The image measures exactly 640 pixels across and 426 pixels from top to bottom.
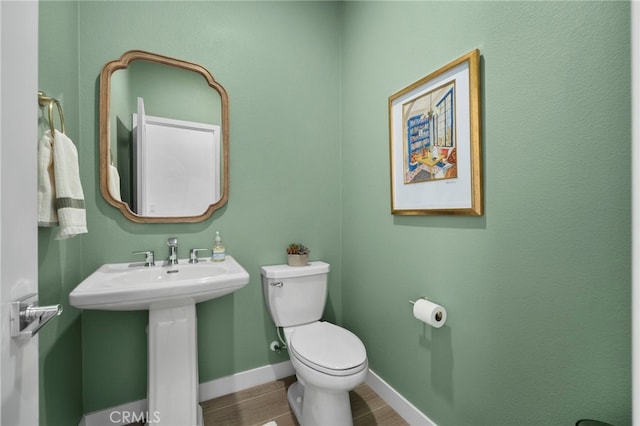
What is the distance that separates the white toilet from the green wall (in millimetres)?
214

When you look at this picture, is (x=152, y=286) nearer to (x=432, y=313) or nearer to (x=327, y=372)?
(x=327, y=372)

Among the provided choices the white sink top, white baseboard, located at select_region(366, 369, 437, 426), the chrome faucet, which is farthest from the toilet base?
the chrome faucet

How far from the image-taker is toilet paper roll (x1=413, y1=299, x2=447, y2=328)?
47.4 inches

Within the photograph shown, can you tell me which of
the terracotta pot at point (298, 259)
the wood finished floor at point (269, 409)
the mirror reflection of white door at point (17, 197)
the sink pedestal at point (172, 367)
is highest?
the mirror reflection of white door at point (17, 197)

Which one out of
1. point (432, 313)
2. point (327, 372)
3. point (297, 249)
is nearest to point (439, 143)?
point (432, 313)

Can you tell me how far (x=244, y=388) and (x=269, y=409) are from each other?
10.0 inches

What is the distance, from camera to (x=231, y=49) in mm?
1662

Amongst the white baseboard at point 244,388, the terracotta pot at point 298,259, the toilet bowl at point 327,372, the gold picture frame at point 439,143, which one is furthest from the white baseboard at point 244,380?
the gold picture frame at point 439,143

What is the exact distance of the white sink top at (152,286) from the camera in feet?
3.22

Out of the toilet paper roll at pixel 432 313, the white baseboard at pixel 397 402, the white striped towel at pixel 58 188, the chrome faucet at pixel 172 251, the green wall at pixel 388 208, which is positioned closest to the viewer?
the green wall at pixel 388 208

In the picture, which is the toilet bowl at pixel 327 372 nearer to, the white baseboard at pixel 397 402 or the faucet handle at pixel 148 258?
the white baseboard at pixel 397 402

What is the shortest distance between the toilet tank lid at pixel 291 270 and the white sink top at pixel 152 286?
25 cm

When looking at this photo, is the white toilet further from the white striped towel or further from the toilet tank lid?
the white striped towel

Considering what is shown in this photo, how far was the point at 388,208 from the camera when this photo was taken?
1.57 metres
